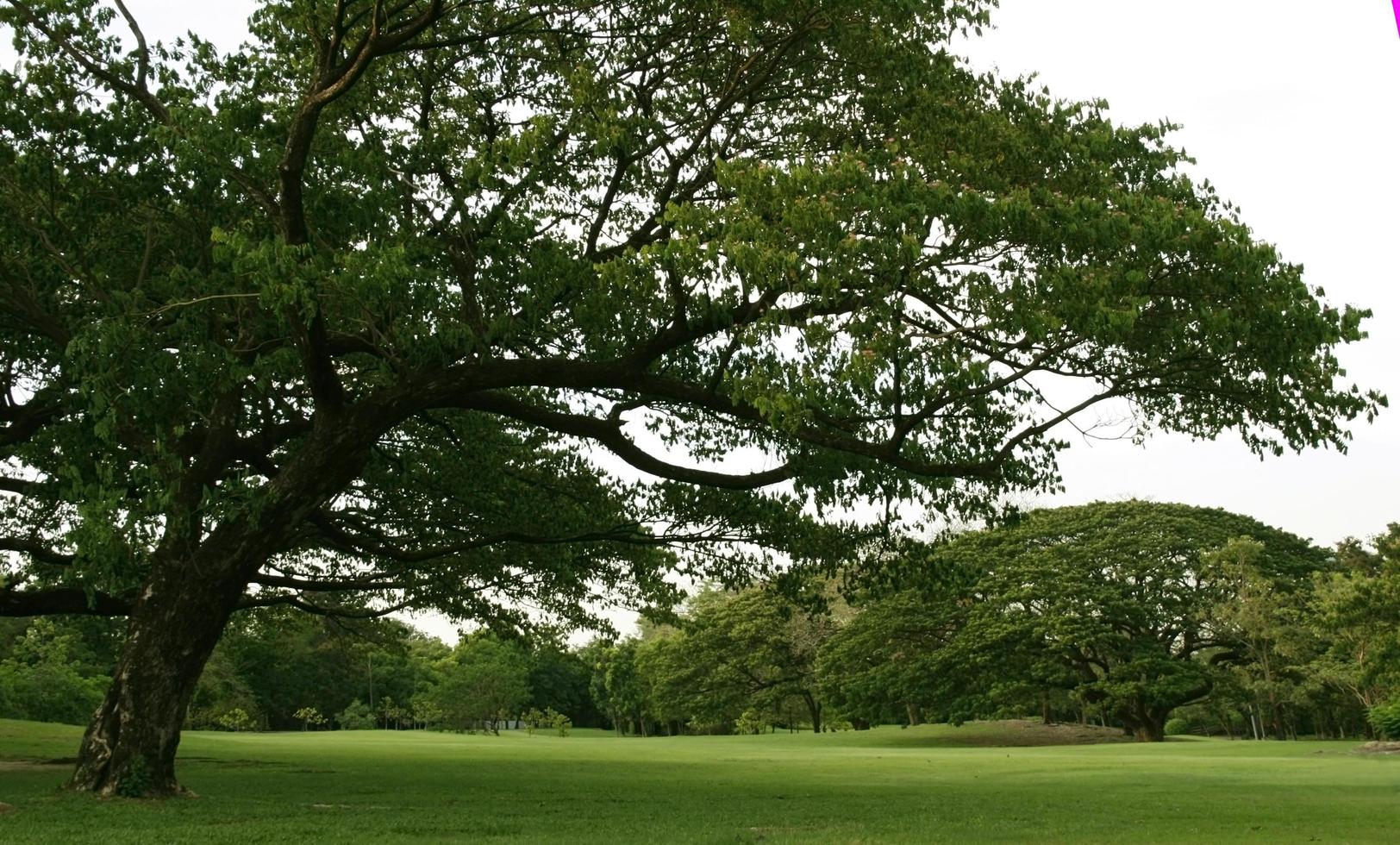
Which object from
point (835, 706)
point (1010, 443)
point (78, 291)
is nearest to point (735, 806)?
point (1010, 443)

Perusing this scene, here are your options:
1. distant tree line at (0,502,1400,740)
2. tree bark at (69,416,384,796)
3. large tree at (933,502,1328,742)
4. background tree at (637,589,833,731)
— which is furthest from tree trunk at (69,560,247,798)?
background tree at (637,589,833,731)

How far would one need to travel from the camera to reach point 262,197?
40.5ft

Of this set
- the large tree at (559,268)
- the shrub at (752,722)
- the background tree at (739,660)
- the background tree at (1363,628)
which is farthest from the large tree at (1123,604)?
the large tree at (559,268)

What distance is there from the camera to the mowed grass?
10.6 m

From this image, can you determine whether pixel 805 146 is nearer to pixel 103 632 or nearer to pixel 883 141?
pixel 883 141

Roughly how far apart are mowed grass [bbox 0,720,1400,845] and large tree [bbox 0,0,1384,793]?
243cm

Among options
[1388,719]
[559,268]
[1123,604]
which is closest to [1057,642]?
[1123,604]

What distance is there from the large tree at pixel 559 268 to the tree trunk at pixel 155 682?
0.04 meters

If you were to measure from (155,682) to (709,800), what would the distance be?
745 centimetres

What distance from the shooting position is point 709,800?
15492 millimetres

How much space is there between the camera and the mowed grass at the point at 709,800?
10594mm

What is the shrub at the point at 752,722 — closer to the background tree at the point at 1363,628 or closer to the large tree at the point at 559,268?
the background tree at the point at 1363,628

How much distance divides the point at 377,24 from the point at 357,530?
9600 mm

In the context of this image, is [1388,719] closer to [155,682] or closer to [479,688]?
[155,682]
